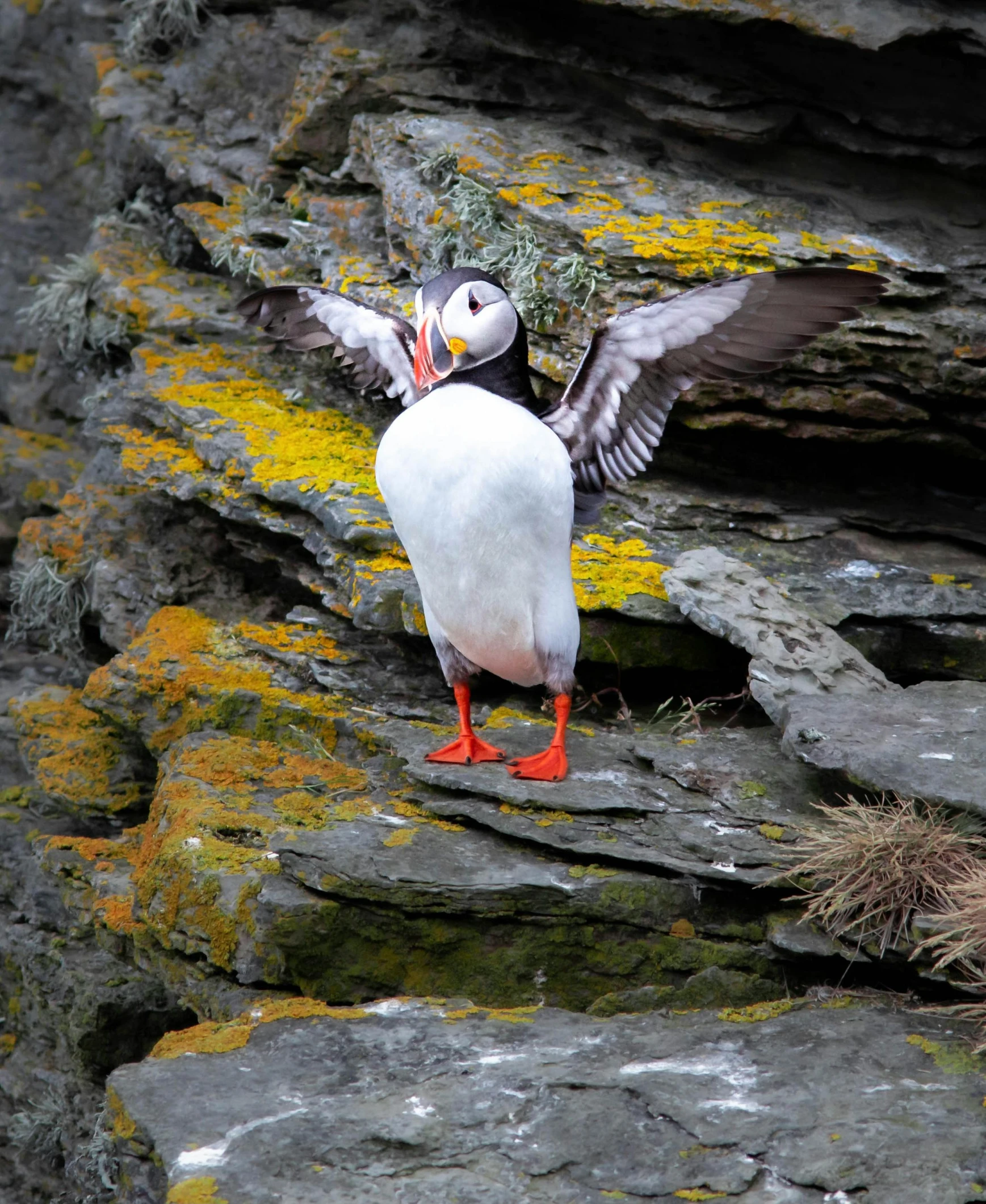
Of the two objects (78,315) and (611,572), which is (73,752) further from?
(78,315)

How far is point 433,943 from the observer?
4.16 m

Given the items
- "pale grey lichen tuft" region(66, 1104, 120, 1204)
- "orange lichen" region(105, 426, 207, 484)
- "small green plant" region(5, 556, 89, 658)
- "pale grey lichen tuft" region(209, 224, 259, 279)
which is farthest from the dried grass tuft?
"pale grey lichen tuft" region(209, 224, 259, 279)

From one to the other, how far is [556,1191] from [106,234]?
7183 millimetres

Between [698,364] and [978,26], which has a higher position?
[978,26]

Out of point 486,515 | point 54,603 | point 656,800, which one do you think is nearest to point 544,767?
point 656,800

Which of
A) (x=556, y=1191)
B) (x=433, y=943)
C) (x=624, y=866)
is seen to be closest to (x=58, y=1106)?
(x=433, y=943)

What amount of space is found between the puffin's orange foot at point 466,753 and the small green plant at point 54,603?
321 cm

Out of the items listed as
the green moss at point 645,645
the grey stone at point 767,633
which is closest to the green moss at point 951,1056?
the grey stone at point 767,633

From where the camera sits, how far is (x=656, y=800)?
457cm

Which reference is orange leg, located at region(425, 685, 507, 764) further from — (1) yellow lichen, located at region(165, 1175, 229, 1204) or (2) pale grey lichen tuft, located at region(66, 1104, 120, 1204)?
(1) yellow lichen, located at region(165, 1175, 229, 1204)

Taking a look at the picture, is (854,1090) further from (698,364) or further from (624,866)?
(698,364)

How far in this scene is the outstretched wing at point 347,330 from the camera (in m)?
5.51

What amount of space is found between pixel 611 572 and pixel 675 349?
1132mm

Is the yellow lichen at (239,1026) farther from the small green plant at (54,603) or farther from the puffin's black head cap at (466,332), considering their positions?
the small green plant at (54,603)
